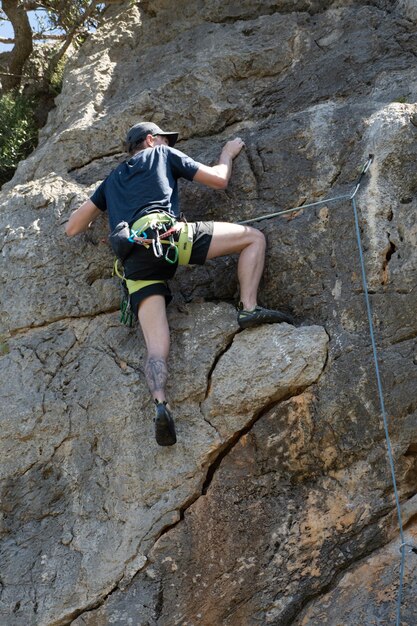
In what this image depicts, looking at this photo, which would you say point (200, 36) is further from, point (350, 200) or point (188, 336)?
point (188, 336)

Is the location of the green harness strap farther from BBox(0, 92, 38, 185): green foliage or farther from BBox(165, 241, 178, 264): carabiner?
BBox(0, 92, 38, 185): green foliage

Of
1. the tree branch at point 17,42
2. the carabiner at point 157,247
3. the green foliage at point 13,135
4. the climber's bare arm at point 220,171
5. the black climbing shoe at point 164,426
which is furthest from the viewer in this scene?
the tree branch at point 17,42

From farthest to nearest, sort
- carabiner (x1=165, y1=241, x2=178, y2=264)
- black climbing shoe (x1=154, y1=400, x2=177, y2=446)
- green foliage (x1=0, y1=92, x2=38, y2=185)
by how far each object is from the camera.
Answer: green foliage (x1=0, y1=92, x2=38, y2=185)
carabiner (x1=165, y1=241, x2=178, y2=264)
black climbing shoe (x1=154, y1=400, x2=177, y2=446)

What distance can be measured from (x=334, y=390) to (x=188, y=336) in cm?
104

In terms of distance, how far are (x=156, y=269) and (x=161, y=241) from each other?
194 millimetres

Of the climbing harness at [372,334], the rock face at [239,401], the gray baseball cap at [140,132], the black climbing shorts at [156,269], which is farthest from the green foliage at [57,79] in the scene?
the black climbing shorts at [156,269]

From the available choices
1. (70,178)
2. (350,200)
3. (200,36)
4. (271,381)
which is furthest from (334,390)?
(200,36)

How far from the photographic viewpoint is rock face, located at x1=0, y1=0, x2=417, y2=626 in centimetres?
524

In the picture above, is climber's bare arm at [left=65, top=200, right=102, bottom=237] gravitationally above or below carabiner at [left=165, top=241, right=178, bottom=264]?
above

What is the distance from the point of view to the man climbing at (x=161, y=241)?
5543 mm

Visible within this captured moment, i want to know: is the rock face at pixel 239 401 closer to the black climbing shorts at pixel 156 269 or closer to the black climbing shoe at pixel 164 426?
the black climbing shoe at pixel 164 426

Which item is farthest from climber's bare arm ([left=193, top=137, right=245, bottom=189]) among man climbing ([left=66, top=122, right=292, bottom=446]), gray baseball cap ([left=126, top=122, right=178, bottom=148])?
gray baseball cap ([left=126, top=122, right=178, bottom=148])

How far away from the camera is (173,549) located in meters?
5.27

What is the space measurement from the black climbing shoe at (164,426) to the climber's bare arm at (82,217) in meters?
1.56
